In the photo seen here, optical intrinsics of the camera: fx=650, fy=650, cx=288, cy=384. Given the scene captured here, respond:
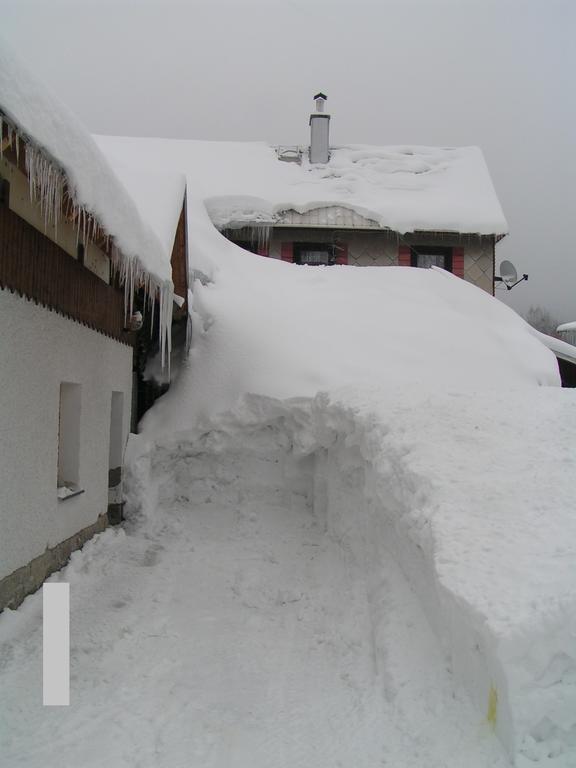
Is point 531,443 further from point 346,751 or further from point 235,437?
point 235,437

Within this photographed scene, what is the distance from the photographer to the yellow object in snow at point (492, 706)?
262 cm

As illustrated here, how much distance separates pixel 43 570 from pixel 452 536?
3.06m

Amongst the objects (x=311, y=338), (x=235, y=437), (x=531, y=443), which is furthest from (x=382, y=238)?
(x=531, y=443)

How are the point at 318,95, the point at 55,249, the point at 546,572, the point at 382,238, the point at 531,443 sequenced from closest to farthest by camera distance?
the point at 546,572 < the point at 531,443 < the point at 55,249 < the point at 382,238 < the point at 318,95

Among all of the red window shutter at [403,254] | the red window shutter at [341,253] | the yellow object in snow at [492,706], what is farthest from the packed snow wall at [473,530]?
the red window shutter at [403,254]

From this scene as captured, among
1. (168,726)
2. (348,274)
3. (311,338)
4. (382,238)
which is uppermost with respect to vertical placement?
(382,238)

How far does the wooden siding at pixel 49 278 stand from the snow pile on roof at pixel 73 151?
0.49 meters

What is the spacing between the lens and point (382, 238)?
15062 millimetres

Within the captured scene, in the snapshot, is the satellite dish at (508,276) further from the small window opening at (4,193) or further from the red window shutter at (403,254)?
the small window opening at (4,193)

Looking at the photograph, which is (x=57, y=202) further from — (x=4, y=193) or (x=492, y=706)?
(x=492, y=706)

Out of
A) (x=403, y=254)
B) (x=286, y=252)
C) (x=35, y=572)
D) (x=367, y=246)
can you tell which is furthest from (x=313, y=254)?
(x=35, y=572)

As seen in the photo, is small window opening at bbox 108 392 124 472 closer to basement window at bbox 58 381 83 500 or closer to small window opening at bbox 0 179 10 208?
basement window at bbox 58 381 83 500

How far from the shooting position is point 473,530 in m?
3.45
